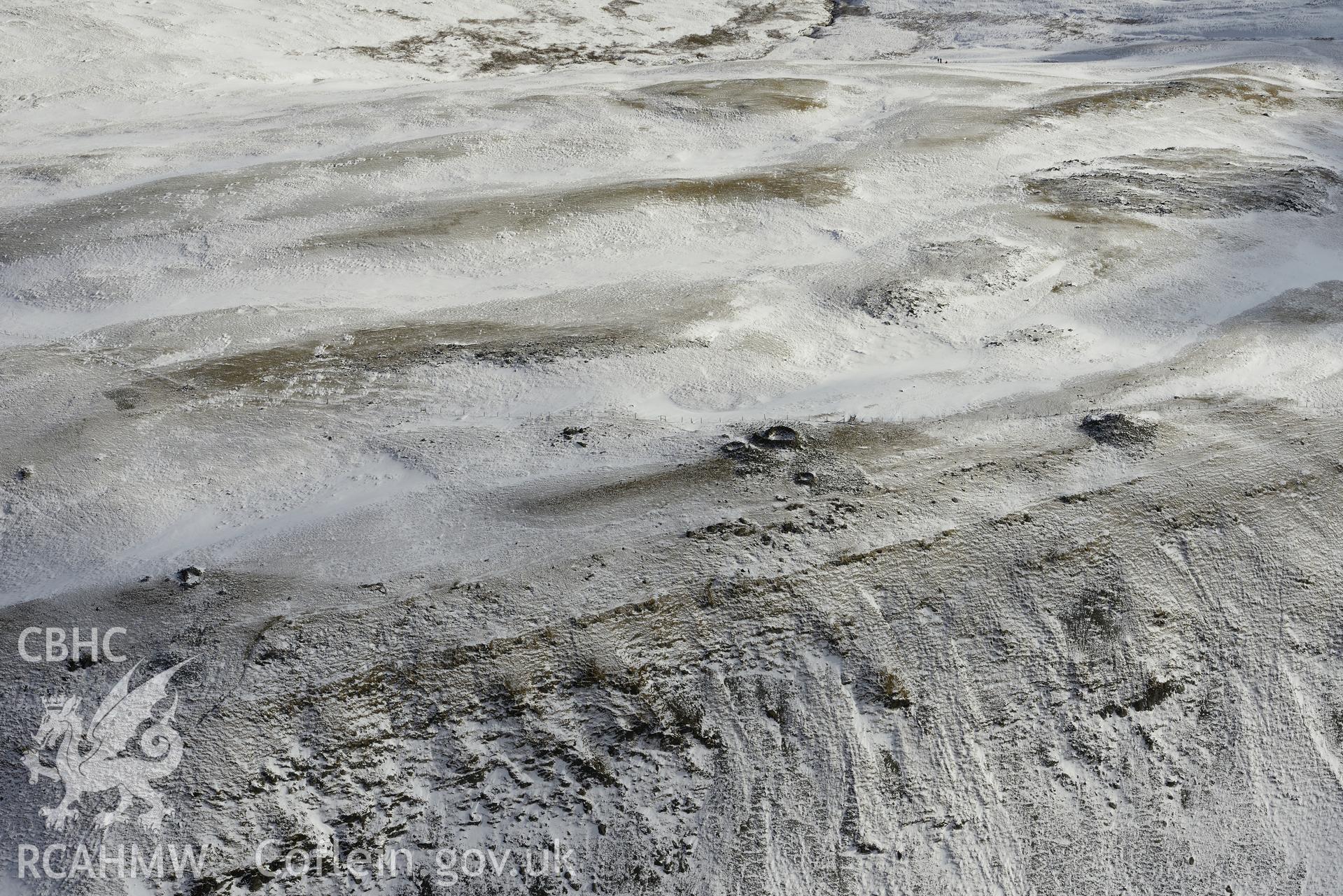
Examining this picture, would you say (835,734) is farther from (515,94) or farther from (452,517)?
(515,94)

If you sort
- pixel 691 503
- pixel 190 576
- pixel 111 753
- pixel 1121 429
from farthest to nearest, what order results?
pixel 1121 429
pixel 691 503
pixel 190 576
pixel 111 753

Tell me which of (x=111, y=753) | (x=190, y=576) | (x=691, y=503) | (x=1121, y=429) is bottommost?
(x=111, y=753)

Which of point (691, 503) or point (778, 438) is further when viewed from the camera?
point (778, 438)

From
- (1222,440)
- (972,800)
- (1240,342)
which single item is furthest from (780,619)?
(1240,342)

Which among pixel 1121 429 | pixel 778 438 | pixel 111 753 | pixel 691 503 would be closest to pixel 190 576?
pixel 111 753

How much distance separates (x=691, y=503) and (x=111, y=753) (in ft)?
11.4

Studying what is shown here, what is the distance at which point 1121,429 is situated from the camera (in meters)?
6.64

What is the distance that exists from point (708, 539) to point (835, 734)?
54.6 inches

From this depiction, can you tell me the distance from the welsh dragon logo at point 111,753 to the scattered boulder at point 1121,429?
6.23m

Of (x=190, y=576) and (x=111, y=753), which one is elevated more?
(x=190, y=576)

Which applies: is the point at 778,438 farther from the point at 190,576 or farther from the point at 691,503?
the point at 190,576

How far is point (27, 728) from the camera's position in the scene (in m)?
4.70

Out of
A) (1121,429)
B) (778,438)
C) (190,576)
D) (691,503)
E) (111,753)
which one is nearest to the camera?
(111,753)

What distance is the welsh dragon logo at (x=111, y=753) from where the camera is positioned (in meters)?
4.50
